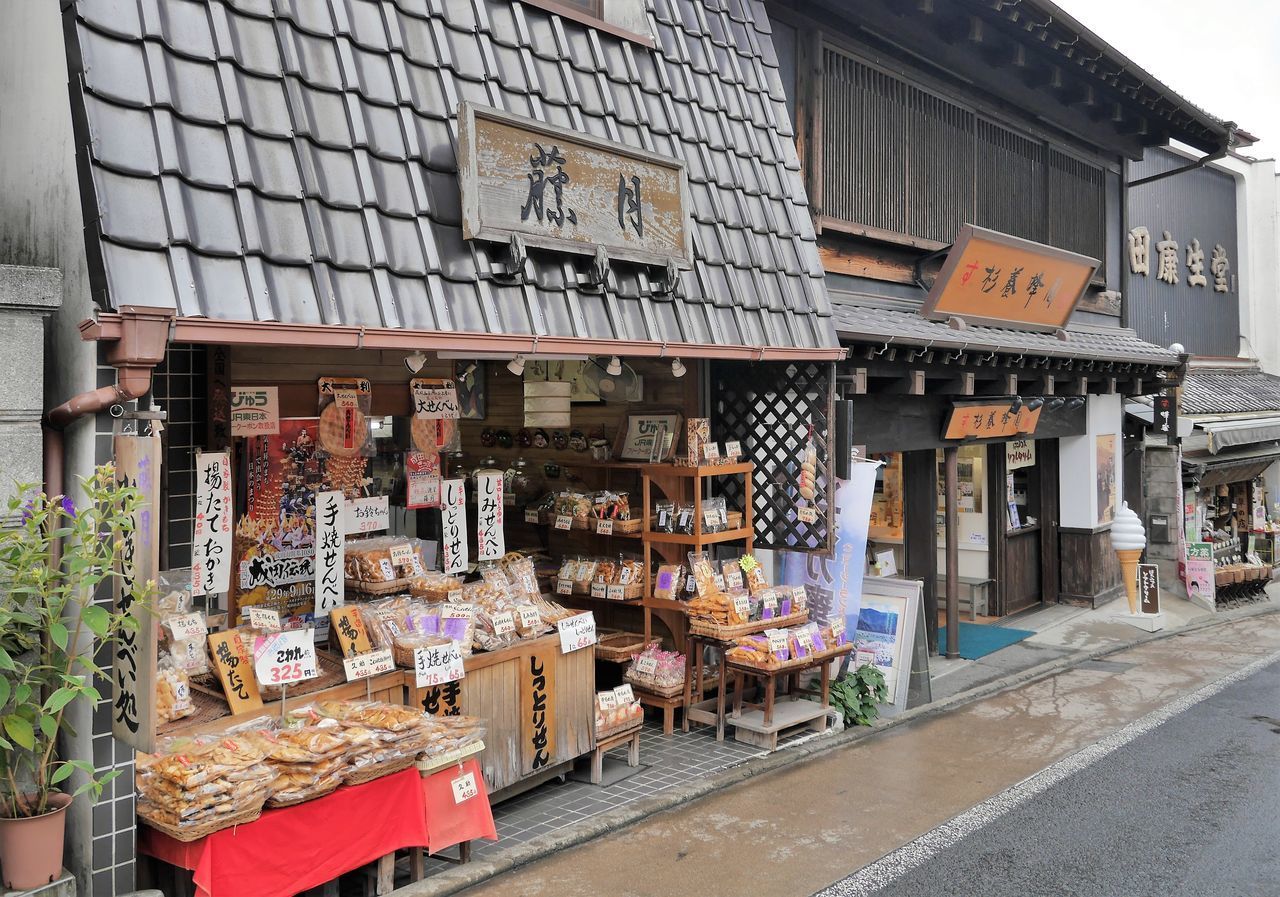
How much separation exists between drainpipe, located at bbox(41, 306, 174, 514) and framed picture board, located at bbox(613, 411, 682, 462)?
5.35 metres

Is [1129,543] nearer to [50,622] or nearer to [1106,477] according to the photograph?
[1106,477]

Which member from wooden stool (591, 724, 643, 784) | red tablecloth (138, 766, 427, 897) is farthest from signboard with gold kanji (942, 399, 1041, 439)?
red tablecloth (138, 766, 427, 897)

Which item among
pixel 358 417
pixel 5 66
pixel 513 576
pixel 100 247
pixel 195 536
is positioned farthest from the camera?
pixel 513 576

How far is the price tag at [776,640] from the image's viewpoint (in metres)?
8.52

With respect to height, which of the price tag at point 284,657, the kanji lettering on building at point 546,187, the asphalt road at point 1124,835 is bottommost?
the asphalt road at point 1124,835

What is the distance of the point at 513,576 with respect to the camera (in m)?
8.47

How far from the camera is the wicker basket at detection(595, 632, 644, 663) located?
356 inches

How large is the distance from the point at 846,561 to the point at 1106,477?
31.1 ft

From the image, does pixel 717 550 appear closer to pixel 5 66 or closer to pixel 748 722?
pixel 748 722

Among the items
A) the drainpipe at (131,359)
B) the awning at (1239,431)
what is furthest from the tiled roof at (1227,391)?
the drainpipe at (131,359)

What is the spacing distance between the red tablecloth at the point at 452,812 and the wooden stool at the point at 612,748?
1.52 metres

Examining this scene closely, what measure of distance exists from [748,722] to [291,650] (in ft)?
13.9

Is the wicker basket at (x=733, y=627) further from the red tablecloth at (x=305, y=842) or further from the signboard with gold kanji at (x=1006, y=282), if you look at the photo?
the signboard with gold kanji at (x=1006, y=282)

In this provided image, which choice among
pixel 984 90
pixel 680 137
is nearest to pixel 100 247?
pixel 680 137
